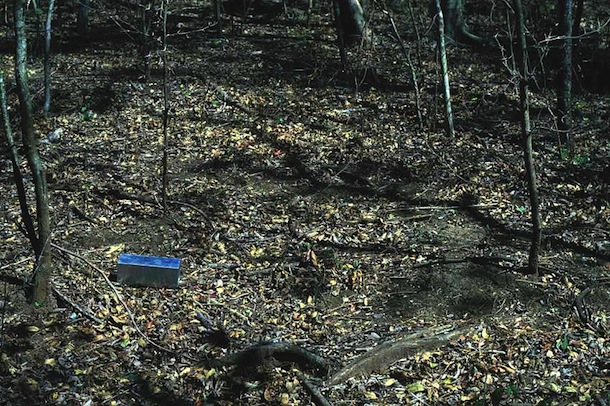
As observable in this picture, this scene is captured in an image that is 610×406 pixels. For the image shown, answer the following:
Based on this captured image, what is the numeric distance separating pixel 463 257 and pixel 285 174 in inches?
119

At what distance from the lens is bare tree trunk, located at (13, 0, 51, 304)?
221 inches

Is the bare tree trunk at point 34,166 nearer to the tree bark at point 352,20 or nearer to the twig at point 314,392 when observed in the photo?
the twig at point 314,392

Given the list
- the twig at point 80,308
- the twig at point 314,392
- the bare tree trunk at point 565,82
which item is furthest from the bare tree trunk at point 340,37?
the twig at point 314,392

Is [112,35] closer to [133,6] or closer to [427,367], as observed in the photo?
[133,6]

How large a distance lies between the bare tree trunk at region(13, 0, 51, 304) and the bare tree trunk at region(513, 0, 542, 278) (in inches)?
162

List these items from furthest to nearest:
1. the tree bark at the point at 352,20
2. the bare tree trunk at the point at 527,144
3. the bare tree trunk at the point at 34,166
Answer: the tree bark at the point at 352,20, the bare tree trunk at the point at 527,144, the bare tree trunk at the point at 34,166

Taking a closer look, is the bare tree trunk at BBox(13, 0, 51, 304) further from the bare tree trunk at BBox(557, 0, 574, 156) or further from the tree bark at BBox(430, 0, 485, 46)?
the tree bark at BBox(430, 0, 485, 46)

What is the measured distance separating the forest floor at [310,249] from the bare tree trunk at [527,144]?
17 cm

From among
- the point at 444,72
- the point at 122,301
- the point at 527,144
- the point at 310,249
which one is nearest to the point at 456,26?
the point at 444,72

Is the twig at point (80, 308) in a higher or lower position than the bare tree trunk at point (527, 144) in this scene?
lower

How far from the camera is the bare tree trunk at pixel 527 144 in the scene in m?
5.92

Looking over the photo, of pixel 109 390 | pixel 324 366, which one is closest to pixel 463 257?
pixel 324 366

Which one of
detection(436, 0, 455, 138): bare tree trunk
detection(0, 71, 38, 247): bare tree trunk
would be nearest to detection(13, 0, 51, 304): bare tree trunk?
detection(0, 71, 38, 247): bare tree trunk

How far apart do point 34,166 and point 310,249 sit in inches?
120
